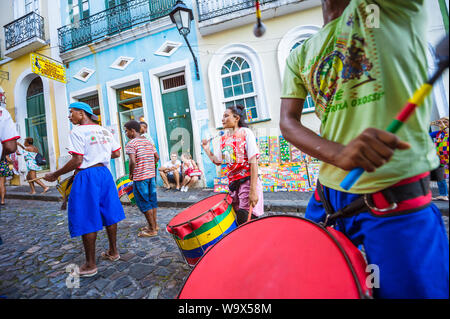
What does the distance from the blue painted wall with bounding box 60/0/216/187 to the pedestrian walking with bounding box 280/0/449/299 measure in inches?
246

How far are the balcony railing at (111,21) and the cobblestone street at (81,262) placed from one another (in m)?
7.18


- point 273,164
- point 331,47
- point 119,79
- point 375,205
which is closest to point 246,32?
point 273,164

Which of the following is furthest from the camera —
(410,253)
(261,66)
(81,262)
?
(261,66)

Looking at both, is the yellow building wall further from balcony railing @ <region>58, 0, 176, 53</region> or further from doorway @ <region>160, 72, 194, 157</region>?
doorway @ <region>160, 72, 194, 157</region>

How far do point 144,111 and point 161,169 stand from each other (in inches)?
90.2

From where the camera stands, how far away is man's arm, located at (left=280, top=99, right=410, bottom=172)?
0.61 m

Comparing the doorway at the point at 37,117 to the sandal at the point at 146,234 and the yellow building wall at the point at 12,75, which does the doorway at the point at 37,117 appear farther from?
the sandal at the point at 146,234

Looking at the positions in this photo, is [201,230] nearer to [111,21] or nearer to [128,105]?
[128,105]

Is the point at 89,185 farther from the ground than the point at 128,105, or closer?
closer

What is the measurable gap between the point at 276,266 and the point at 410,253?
446mm

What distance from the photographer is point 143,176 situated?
11.5 ft

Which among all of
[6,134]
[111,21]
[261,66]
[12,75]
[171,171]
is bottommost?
[171,171]

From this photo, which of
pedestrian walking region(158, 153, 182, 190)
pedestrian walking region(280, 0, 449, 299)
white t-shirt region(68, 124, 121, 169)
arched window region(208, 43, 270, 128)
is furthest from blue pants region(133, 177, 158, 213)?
arched window region(208, 43, 270, 128)

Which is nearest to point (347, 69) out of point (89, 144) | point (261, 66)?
point (89, 144)
